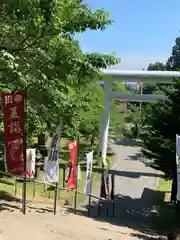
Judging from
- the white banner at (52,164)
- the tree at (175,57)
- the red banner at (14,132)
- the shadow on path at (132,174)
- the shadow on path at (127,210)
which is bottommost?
the shadow on path at (127,210)

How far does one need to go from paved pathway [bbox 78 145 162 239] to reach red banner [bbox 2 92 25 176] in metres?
4.91

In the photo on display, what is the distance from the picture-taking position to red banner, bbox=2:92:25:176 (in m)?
8.53

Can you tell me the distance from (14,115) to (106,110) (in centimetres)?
1906

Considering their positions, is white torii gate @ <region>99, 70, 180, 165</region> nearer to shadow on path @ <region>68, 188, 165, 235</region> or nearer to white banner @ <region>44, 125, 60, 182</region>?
shadow on path @ <region>68, 188, 165, 235</region>

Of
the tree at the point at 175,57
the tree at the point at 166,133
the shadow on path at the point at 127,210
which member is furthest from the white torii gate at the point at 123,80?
the tree at the point at 175,57

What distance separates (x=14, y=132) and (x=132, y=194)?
40.4ft

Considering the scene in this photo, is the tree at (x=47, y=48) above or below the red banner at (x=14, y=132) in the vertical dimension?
above

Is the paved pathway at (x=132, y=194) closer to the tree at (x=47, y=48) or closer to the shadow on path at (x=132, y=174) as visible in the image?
the shadow on path at (x=132, y=174)

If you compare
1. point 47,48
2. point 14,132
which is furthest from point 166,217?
point 47,48

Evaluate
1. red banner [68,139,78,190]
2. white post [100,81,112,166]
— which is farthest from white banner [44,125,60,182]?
white post [100,81,112,166]

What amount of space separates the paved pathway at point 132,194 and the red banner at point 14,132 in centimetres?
491

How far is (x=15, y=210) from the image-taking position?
9508mm

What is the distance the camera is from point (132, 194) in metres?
19.5

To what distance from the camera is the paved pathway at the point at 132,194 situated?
13916 millimetres
